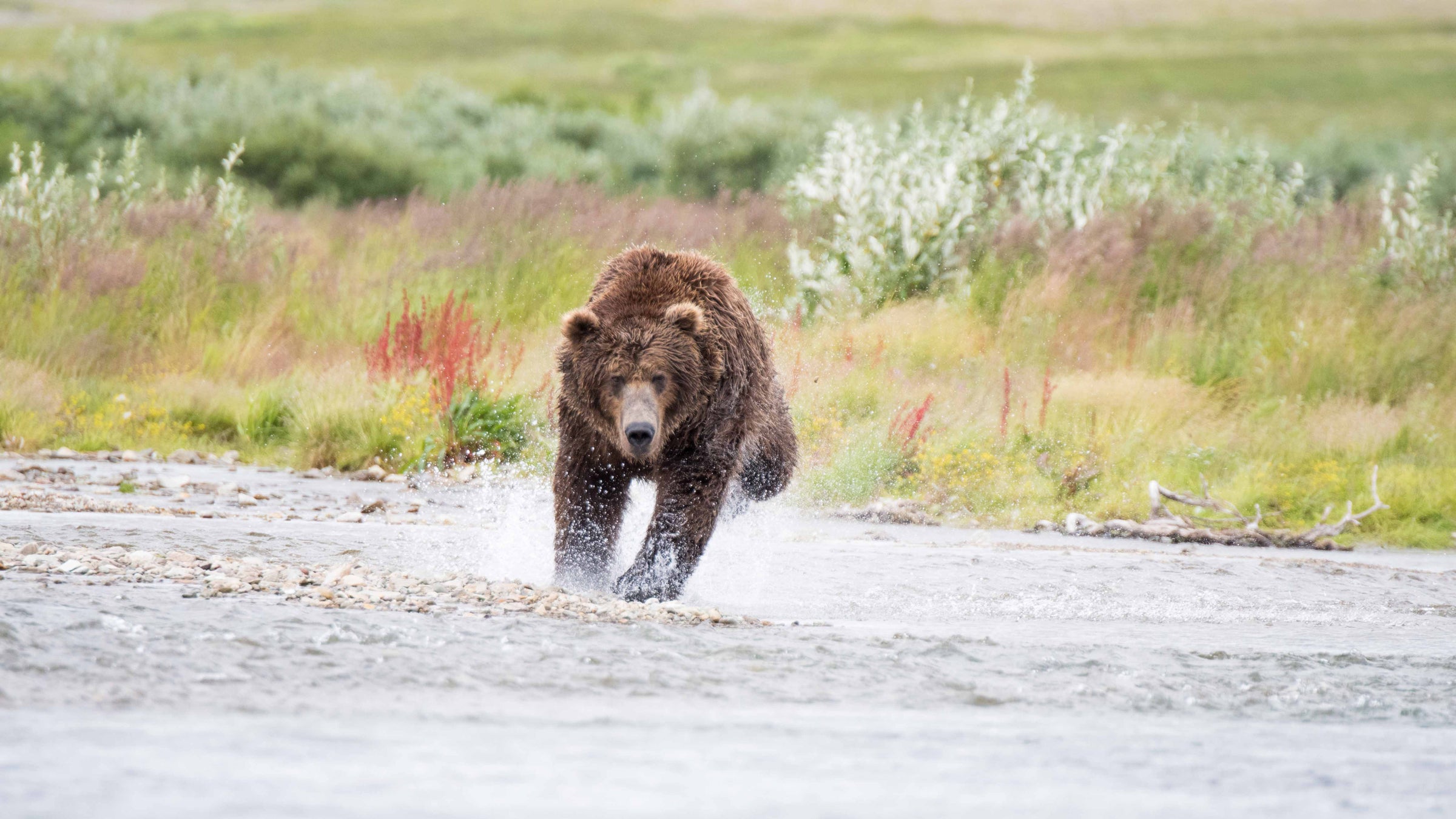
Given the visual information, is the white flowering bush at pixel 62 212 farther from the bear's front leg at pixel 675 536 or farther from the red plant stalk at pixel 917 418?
the bear's front leg at pixel 675 536

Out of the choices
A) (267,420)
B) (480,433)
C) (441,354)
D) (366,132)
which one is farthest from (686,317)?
(366,132)

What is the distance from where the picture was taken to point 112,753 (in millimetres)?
3783

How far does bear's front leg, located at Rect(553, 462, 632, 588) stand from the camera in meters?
7.15

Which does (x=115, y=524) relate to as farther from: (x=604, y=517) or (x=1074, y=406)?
(x=1074, y=406)

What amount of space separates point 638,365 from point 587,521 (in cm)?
85

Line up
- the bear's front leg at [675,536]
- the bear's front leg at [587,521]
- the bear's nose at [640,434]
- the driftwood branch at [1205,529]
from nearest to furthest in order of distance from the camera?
1. the bear's nose at [640,434]
2. the bear's front leg at [675,536]
3. the bear's front leg at [587,521]
4. the driftwood branch at [1205,529]

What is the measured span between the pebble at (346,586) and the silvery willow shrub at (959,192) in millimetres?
7315

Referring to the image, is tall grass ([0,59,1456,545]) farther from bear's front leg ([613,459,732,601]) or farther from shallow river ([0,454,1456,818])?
bear's front leg ([613,459,732,601])

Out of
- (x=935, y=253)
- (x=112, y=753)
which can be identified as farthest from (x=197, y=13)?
(x=112, y=753)

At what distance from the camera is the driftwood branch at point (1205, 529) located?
9.85m

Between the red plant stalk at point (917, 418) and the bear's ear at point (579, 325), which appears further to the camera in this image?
the red plant stalk at point (917, 418)

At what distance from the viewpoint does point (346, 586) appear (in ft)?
20.2

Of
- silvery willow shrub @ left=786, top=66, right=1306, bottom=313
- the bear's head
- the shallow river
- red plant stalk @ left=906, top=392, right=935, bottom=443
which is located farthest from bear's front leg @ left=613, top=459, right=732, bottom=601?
silvery willow shrub @ left=786, top=66, right=1306, bottom=313

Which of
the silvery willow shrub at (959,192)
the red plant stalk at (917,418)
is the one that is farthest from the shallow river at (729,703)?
the silvery willow shrub at (959,192)
